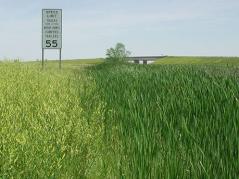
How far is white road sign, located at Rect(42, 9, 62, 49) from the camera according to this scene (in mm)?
21062

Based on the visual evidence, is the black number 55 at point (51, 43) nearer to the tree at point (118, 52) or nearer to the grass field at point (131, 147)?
the grass field at point (131, 147)

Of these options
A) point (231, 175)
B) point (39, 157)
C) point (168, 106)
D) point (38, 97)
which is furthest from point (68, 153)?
point (38, 97)

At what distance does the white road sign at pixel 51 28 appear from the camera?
69.1 ft

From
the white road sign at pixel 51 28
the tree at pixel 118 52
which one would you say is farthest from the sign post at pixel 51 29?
the tree at pixel 118 52

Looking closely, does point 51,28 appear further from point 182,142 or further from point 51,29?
point 182,142

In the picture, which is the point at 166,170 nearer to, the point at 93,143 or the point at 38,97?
the point at 93,143

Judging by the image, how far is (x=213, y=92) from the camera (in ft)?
22.3

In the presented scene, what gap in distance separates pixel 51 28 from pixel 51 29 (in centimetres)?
4

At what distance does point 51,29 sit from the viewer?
70.0 ft

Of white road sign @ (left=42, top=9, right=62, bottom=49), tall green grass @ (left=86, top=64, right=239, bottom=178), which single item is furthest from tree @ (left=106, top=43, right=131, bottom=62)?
tall green grass @ (left=86, top=64, right=239, bottom=178)

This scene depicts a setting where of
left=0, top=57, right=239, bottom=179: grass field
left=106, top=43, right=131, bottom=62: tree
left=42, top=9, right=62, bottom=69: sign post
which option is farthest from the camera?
left=106, top=43, right=131, bottom=62: tree

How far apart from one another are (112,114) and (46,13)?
15.2 metres

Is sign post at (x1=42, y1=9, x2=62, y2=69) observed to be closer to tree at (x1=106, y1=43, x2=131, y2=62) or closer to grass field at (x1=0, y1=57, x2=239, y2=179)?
grass field at (x1=0, y1=57, x2=239, y2=179)

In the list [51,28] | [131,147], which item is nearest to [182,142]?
[131,147]
